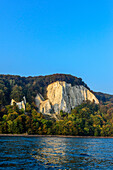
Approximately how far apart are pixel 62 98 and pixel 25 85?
33883mm

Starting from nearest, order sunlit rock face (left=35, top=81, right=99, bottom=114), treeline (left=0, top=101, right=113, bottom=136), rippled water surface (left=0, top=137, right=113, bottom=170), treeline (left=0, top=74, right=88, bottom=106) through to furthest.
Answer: rippled water surface (left=0, top=137, right=113, bottom=170) < treeline (left=0, top=101, right=113, bottom=136) < treeline (left=0, top=74, right=88, bottom=106) < sunlit rock face (left=35, top=81, right=99, bottom=114)

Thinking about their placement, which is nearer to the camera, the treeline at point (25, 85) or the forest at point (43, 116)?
the forest at point (43, 116)

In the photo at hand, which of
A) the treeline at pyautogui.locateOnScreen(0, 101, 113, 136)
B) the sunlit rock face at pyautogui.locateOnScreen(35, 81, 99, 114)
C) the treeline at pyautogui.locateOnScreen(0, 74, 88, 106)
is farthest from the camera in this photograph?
the sunlit rock face at pyautogui.locateOnScreen(35, 81, 99, 114)

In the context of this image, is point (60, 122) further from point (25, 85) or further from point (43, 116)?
point (25, 85)

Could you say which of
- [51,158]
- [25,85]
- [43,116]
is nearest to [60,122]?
[43,116]

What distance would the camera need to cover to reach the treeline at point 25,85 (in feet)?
468

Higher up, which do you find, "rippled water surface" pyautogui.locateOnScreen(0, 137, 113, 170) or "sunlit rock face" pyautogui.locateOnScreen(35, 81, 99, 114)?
"sunlit rock face" pyautogui.locateOnScreen(35, 81, 99, 114)

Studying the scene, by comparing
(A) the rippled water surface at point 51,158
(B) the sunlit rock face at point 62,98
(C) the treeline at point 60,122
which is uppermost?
(B) the sunlit rock face at point 62,98

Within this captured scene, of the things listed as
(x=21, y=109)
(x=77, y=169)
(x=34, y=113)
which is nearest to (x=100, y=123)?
(x=34, y=113)

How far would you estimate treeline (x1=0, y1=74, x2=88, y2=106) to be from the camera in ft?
468

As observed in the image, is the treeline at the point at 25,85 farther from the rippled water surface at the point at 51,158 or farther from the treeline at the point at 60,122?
the rippled water surface at the point at 51,158

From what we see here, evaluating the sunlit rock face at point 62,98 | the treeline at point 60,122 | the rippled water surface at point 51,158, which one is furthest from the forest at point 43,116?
the rippled water surface at point 51,158

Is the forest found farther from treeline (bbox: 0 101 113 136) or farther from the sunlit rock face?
the sunlit rock face

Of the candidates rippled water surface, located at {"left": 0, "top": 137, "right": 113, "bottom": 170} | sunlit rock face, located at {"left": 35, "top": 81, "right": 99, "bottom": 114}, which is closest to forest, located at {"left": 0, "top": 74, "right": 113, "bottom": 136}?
sunlit rock face, located at {"left": 35, "top": 81, "right": 99, "bottom": 114}
